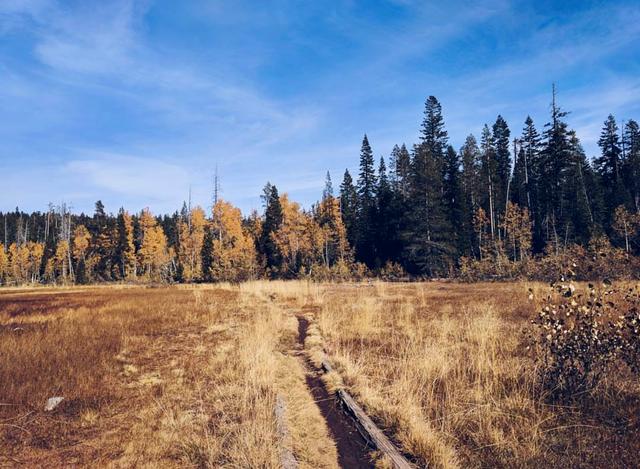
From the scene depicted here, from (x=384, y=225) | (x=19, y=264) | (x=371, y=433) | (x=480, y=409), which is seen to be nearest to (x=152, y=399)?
(x=371, y=433)

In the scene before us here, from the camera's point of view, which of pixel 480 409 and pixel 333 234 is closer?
pixel 480 409

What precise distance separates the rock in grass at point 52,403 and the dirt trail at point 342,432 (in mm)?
4195

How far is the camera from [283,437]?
4445 millimetres

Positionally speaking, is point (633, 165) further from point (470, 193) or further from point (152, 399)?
point (152, 399)

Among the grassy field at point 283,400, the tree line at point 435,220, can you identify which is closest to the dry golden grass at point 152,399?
the grassy field at point 283,400

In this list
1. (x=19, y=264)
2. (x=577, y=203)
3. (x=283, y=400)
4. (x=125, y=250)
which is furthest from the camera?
(x=19, y=264)

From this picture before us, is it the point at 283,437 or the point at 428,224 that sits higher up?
the point at 428,224

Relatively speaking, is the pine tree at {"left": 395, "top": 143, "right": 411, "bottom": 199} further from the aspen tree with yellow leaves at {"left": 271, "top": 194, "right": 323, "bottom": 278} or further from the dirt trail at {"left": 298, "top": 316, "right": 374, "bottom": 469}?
the dirt trail at {"left": 298, "top": 316, "right": 374, "bottom": 469}

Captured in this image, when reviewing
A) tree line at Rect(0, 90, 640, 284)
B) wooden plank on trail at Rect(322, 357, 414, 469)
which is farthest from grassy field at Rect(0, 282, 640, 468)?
tree line at Rect(0, 90, 640, 284)

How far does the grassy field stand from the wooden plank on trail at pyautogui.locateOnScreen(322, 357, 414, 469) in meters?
0.16

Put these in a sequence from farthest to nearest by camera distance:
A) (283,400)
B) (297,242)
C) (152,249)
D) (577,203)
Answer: (152,249) → (297,242) → (577,203) → (283,400)

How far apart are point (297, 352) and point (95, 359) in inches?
190

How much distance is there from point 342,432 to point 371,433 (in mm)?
617

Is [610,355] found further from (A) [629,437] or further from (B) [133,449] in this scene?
(B) [133,449]
